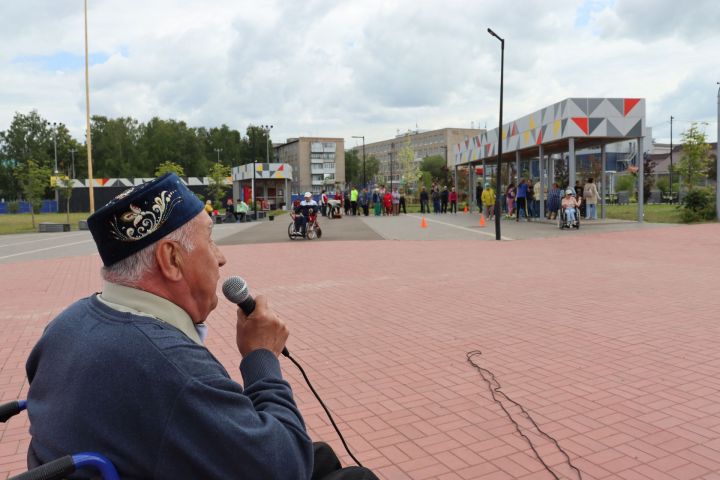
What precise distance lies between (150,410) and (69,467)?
192mm

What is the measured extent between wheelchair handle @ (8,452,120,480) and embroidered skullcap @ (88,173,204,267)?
0.47 meters

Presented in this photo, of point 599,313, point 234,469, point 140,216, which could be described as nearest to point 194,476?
point 234,469

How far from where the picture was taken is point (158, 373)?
1303 mm

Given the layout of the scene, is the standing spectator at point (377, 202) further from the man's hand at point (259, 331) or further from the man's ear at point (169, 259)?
the man's ear at point (169, 259)

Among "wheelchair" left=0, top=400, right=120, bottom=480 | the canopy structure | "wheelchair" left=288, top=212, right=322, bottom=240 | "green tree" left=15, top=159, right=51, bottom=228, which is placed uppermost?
the canopy structure

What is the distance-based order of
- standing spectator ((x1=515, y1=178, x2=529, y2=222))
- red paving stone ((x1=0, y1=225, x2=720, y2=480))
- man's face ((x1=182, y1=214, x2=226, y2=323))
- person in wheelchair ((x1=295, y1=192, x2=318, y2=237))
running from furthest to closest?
standing spectator ((x1=515, y1=178, x2=529, y2=222))
person in wheelchair ((x1=295, y1=192, x2=318, y2=237))
red paving stone ((x1=0, y1=225, x2=720, y2=480))
man's face ((x1=182, y1=214, x2=226, y2=323))

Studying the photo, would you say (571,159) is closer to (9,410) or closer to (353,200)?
(353,200)

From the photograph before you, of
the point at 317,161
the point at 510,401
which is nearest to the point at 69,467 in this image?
the point at 510,401

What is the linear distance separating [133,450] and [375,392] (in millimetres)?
3400

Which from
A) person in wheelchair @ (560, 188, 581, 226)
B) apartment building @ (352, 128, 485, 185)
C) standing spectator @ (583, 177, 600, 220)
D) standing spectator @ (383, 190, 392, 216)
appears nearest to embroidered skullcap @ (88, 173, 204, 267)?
person in wheelchair @ (560, 188, 581, 226)

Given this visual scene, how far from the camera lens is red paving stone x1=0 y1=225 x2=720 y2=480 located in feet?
11.4

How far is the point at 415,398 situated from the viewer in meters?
4.40

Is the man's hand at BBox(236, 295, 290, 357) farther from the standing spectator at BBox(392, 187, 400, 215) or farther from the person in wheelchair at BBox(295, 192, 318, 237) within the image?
the standing spectator at BBox(392, 187, 400, 215)

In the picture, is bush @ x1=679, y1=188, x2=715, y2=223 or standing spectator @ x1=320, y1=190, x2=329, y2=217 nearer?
bush @ x1=679, y1=188, x2=715, y2=223
